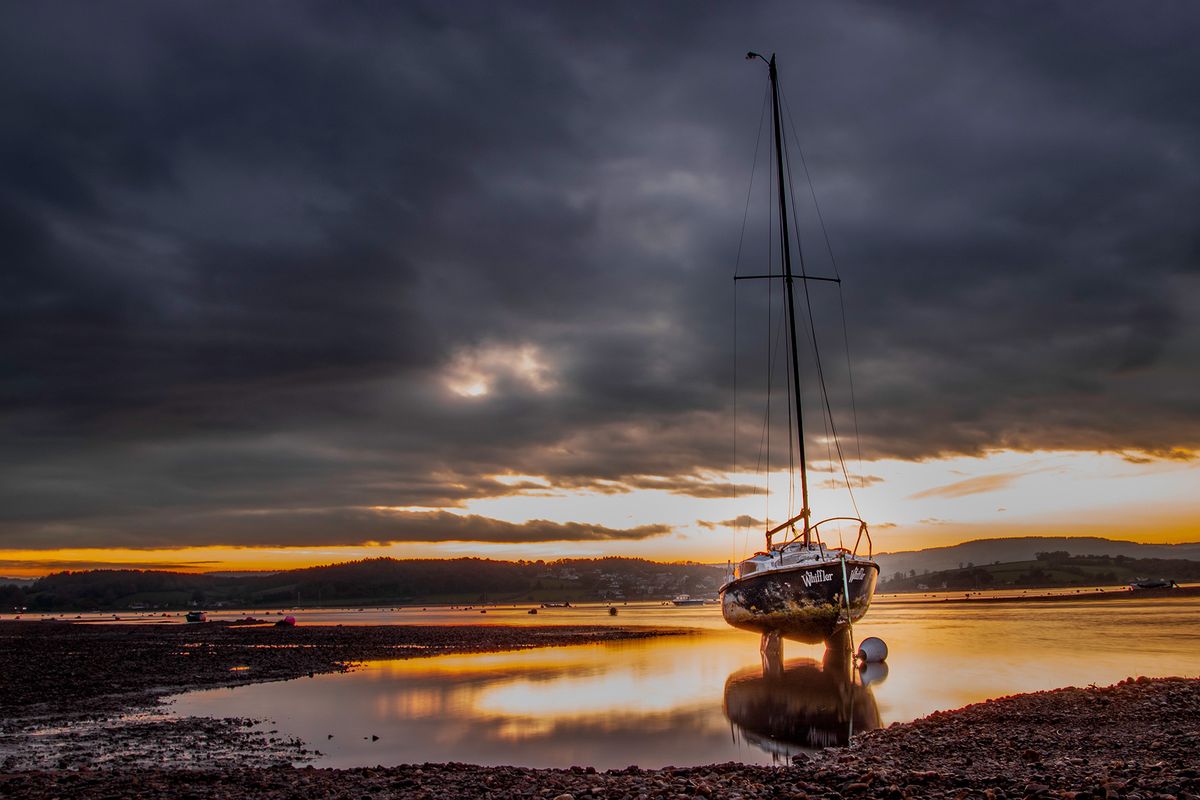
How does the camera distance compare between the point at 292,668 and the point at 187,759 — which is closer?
the point at 187,759

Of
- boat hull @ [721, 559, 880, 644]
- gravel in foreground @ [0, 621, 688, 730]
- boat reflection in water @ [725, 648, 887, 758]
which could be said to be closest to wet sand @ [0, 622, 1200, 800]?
boat reflection in water @ [725, 648, 887, 758]

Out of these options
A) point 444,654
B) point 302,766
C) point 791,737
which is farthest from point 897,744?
point 444,654

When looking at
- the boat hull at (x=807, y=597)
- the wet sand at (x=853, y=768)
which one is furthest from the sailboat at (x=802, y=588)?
the wet sand at (x=853, y=768)

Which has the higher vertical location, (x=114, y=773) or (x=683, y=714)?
(x=114, y=773)

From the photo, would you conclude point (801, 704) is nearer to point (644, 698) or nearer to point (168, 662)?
point (644, 698)

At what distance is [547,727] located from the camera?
19.4 metres

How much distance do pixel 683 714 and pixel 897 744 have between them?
27.8ft

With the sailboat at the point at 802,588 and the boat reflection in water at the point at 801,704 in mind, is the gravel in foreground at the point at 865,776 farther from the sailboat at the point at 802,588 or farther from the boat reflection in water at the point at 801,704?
the sailboat at the point at 802,588

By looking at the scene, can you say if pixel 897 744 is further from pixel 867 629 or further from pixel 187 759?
pixel 867 629

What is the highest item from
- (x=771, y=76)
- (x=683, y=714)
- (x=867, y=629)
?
(x=771, y=76)

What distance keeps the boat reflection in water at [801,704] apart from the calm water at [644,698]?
57mm

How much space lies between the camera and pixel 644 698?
2489 cm

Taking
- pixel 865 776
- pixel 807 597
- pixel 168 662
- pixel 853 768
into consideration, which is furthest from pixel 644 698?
pixel 168 662

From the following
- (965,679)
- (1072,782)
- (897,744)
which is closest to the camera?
(1072,782)
